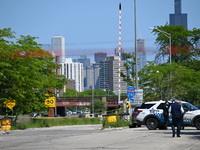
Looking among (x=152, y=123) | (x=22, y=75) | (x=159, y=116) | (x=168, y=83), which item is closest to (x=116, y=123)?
(x=152, y=123)

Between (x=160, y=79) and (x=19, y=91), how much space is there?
61.1 ft

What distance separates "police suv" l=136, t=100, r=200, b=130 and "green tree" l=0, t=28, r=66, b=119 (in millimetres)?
14506

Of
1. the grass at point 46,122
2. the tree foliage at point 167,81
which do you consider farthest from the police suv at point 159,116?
the tree foliage at point 167,81

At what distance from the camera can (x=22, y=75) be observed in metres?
42.9

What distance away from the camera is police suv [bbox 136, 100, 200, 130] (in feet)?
91.2

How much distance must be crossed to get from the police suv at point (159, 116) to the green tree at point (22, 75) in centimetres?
1451

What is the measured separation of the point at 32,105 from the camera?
45.4 m

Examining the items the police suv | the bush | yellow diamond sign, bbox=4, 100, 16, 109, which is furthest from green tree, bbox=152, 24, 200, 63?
the police suv

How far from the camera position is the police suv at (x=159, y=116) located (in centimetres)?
2781

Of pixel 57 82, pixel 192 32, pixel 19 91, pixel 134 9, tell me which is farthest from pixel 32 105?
pixel 192 32

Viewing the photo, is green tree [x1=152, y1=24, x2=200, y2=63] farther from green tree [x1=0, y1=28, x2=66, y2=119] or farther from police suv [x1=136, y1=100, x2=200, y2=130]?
police suv [x1=136, y1=100, x2=200, y2=130]

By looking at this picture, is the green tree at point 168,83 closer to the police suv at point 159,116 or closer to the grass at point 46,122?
the grass at point 46,122

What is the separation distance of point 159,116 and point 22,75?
57.2 ft

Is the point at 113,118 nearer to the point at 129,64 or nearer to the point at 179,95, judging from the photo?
the point at 179,95
